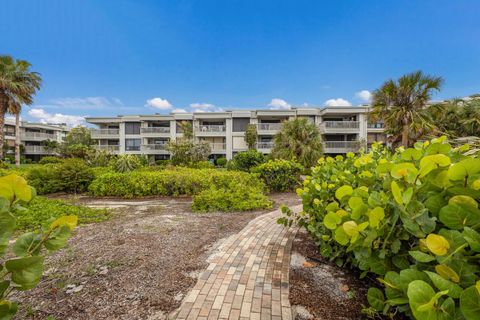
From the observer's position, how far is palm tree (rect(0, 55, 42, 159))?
789 inches

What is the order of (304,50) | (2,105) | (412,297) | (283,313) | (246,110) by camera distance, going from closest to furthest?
(412,297), (283,313), (304,50), (2,105), (246,110)

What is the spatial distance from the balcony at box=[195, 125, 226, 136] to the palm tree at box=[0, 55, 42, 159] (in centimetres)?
1631

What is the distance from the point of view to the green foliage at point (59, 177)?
991cm

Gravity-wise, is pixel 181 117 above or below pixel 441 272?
above

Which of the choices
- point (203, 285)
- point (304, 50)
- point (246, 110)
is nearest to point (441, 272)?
point (203, 285)

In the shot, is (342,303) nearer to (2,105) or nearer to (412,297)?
(412,297)

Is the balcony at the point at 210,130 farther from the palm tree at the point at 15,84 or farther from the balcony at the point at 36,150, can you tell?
the balcony at the point at 36,150

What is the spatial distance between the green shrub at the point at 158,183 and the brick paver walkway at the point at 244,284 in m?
5.11

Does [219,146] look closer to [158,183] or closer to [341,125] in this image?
[341,125]

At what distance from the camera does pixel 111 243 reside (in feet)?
13.5

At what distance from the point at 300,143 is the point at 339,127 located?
1247 cm

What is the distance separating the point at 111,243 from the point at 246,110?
85.4ft

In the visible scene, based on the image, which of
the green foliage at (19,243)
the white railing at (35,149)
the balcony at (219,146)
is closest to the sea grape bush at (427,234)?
the green foliage at (19,243)

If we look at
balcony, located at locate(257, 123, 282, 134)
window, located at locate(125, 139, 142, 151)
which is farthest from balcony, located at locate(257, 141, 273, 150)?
window, located at locate(125, 139, 142, 151)
